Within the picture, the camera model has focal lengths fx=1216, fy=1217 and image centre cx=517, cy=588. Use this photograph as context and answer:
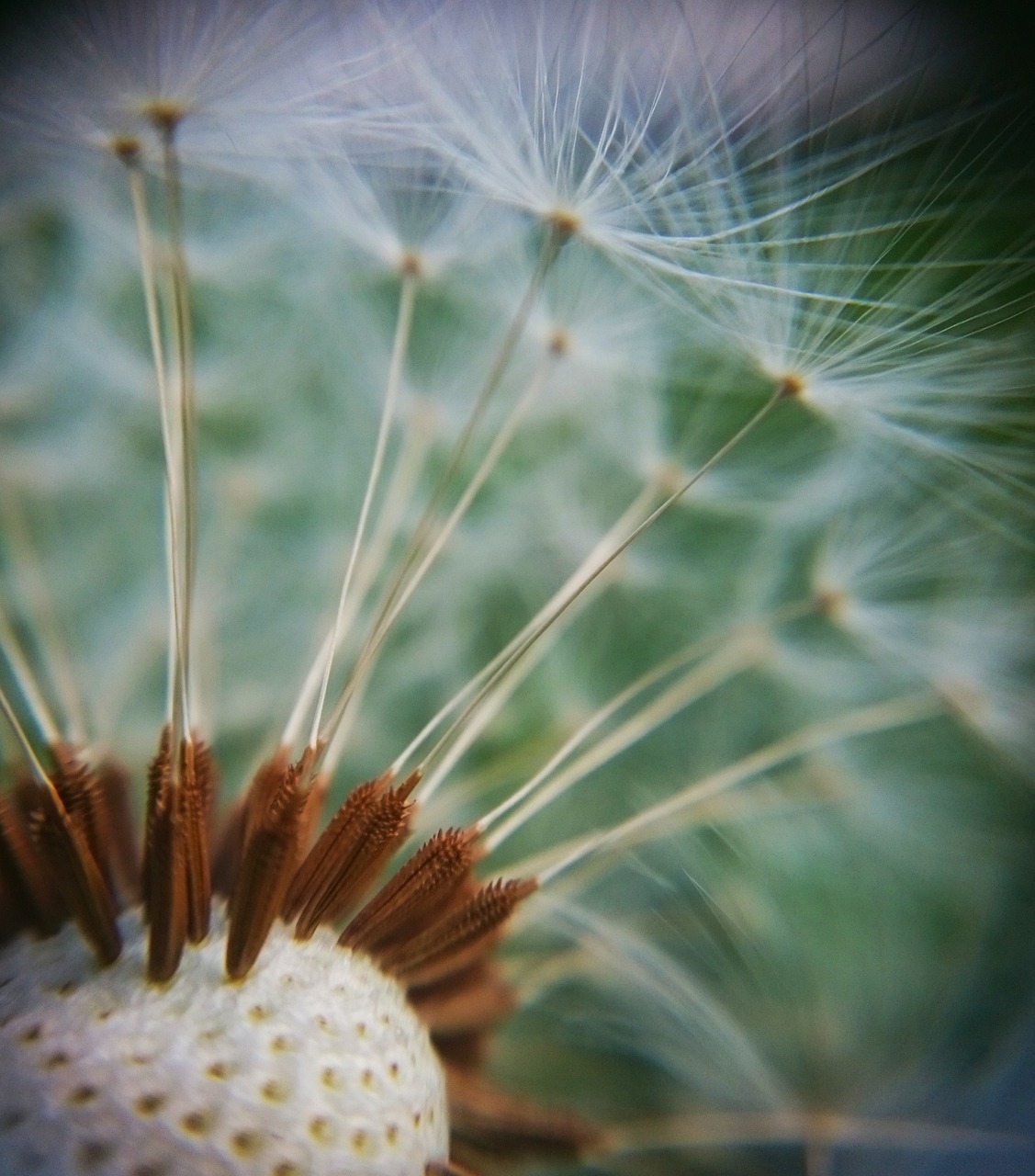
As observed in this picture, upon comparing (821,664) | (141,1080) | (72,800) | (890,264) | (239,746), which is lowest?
(141,1080)

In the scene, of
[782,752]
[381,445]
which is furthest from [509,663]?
[782,752]

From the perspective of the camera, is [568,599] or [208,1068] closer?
[208,1068]

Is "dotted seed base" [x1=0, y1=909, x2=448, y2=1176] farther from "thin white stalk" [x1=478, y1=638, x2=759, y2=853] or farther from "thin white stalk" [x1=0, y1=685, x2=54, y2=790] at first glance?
"thin white stalk" [x1=478, y1=638, x2=759, y2=853]

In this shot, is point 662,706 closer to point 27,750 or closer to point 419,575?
point 419,575

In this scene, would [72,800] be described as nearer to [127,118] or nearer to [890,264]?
[127,118]

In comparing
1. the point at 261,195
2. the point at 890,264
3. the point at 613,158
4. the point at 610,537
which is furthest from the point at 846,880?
the point at 261,195

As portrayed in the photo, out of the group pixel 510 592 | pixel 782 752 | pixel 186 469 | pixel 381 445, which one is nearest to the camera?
pixel 186 469
